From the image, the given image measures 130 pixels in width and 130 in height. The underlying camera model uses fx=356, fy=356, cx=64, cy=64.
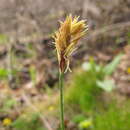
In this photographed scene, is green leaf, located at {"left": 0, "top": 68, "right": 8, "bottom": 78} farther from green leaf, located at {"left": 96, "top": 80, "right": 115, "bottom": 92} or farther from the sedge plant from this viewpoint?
the sedge plant

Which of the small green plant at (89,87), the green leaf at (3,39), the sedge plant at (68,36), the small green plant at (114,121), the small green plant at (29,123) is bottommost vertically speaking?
the small green plant at (29,123)

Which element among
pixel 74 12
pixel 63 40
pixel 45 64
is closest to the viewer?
pixel 63 40

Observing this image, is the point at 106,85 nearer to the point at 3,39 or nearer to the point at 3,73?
the point at 3,73

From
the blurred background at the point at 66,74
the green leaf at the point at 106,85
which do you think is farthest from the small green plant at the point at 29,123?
the green leaf at the point at 106,85

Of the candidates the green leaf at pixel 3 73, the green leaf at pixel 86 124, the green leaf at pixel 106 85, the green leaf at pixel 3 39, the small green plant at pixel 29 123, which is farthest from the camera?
the green leaf at pixel 3 39

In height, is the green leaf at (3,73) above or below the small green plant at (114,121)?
above

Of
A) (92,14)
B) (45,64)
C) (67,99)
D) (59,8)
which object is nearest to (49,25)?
(59,8)

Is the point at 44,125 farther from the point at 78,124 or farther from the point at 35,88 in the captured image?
the point at 35,88

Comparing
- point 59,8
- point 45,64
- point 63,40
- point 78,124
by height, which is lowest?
point 78,124

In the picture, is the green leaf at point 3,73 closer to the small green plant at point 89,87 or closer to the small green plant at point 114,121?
the small green plant at point 89,87
